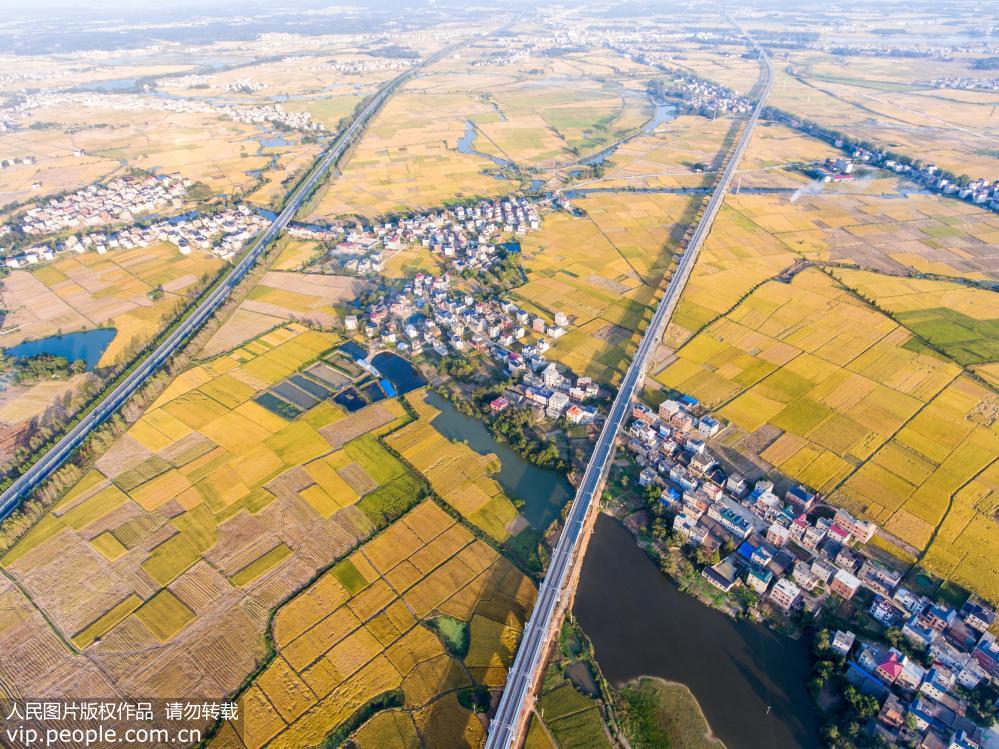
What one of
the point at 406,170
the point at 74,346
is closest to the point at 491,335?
the point at 74,346

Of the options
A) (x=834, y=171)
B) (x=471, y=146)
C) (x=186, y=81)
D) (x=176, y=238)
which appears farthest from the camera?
(x=186, y=81)

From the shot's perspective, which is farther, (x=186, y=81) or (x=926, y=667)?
(x=186, y=81)

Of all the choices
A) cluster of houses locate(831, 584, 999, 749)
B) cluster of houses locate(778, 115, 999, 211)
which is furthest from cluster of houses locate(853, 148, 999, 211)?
cluster of houses locate(831, 584, 999, 749)

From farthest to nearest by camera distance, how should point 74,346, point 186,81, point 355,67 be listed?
point 355,67 → point 186,81 → point 74,346

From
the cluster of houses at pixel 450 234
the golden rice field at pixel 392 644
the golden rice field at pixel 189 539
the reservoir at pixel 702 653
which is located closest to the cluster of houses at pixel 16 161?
the cluster of houses at pixel 450 234

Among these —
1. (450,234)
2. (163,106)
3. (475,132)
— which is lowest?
(450,234)

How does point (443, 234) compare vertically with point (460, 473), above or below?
above

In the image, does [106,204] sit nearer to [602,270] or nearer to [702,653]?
[602,270]
